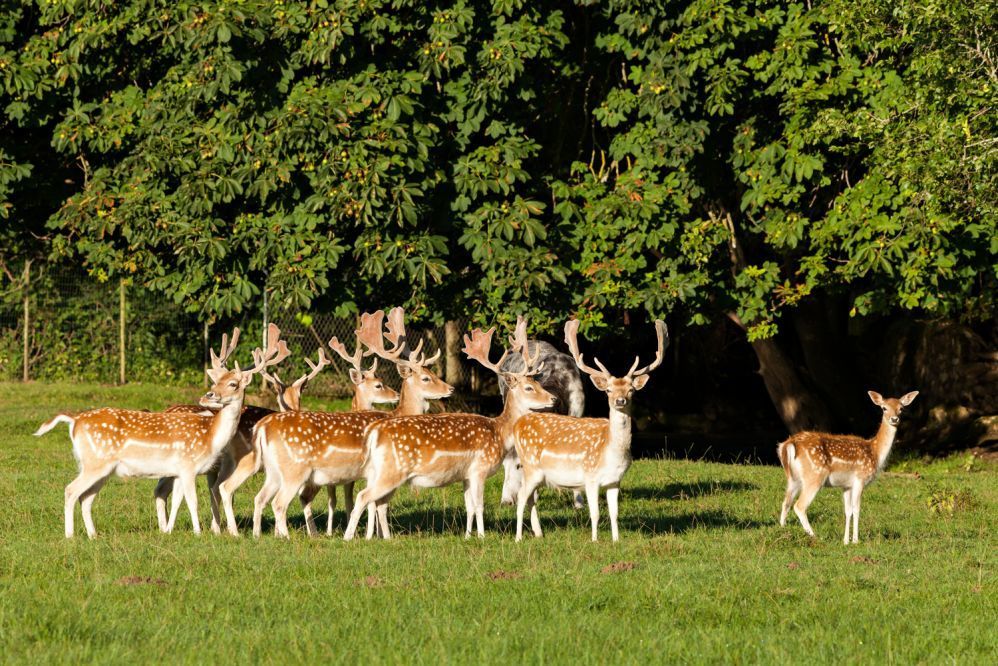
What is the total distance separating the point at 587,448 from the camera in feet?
39.4

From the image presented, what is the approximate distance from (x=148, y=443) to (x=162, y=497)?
0.96 meters

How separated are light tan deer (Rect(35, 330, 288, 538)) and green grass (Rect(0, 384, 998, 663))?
1.49ft

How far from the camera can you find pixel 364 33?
57.7 feet

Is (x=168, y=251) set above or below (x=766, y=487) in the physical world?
above

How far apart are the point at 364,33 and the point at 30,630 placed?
10.9 meters

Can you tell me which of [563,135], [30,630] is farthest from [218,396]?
[563,135]

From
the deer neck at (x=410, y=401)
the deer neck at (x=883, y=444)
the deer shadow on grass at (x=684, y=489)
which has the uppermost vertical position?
the deer neck at (x=410, y=401)

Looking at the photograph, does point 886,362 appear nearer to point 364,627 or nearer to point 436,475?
point 436,475

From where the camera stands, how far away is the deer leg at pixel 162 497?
40.9 feet

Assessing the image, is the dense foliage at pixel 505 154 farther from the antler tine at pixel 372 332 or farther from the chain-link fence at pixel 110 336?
the chain-link fence at pixel 110 336

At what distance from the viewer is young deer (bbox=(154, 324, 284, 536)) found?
12.4m

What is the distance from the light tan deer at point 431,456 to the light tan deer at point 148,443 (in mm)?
1230

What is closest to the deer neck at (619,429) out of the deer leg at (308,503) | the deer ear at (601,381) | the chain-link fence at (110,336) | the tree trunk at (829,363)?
the deer ear at (601,381)

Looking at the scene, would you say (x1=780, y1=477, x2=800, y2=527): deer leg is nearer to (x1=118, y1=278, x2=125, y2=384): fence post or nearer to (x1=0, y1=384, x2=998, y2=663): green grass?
(x1=0, y1=384, x2=998, y2=663): green grass
